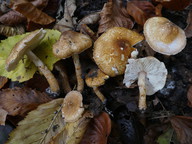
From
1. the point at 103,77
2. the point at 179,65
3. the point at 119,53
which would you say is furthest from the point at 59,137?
the point at 179,65

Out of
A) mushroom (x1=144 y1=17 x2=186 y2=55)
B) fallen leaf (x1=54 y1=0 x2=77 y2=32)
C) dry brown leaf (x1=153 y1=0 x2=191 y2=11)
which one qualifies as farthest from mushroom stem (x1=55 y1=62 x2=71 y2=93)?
dry brown leaf (x1=153 y1=0 x2=191 y2=11)

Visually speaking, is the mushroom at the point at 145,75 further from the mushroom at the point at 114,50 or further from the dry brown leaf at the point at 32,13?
the dry brown leaf at the point at 32,13

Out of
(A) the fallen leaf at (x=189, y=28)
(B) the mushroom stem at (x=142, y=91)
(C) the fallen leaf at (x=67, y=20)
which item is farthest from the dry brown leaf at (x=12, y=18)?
(A) the fallen leaf at (x=189, y=28)

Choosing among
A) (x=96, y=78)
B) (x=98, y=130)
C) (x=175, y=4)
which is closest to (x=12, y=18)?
(x=96, y=78)

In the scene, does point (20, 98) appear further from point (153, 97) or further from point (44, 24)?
point (153, 97)

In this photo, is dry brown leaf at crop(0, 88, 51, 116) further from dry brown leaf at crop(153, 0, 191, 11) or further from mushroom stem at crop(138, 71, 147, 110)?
dry brown leaf at crop(153, 0, 191, 11)

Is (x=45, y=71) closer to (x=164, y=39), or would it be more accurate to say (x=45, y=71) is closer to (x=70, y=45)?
(x=70, y=45)
